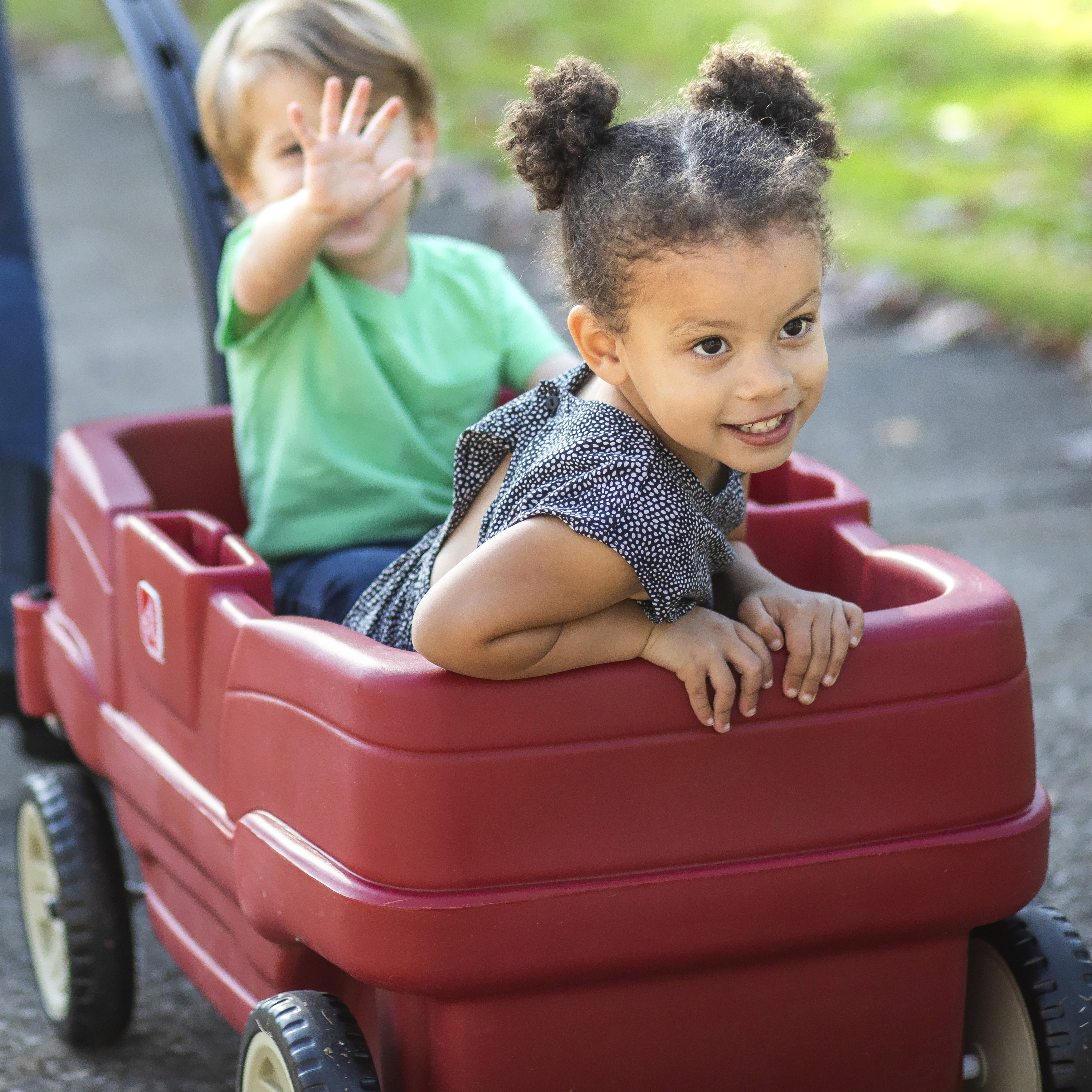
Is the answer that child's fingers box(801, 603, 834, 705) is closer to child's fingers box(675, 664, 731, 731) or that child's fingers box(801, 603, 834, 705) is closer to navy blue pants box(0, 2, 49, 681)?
child's fingers box(675, 664, 731, 731)

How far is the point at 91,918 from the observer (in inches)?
66.8

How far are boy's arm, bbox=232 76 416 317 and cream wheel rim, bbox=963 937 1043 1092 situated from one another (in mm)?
1030

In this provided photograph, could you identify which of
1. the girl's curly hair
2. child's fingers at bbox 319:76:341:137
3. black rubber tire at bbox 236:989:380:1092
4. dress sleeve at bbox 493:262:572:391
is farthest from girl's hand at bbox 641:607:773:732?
dress sleeve at bbox 493:262:572:391

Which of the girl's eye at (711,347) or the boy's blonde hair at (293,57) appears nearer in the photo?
the girl's eye at (711,347)

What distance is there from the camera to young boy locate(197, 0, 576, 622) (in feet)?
6.30

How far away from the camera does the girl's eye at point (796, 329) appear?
1.25m

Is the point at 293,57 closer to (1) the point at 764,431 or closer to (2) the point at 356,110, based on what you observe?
(2) the point at 356,110

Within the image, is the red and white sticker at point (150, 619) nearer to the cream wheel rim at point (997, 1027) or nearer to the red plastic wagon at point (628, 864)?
the red plastic wagon at point (628, 864)

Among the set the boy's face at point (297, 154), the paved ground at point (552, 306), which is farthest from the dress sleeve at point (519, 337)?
the paved ground at point (552, 306)

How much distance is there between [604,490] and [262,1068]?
0.60 metres

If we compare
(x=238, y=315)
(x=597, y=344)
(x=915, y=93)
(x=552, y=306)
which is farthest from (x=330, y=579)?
(x=915, y=93)

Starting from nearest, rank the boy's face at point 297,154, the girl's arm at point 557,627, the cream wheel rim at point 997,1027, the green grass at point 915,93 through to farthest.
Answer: the girl's arm at point 557,627
the cream wheel rim at point 997,1027
the boy's face at point 297,154
the green grass at point 915,93

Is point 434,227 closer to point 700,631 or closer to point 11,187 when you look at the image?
point 11,187

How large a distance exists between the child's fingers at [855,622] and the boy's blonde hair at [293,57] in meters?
1.07
